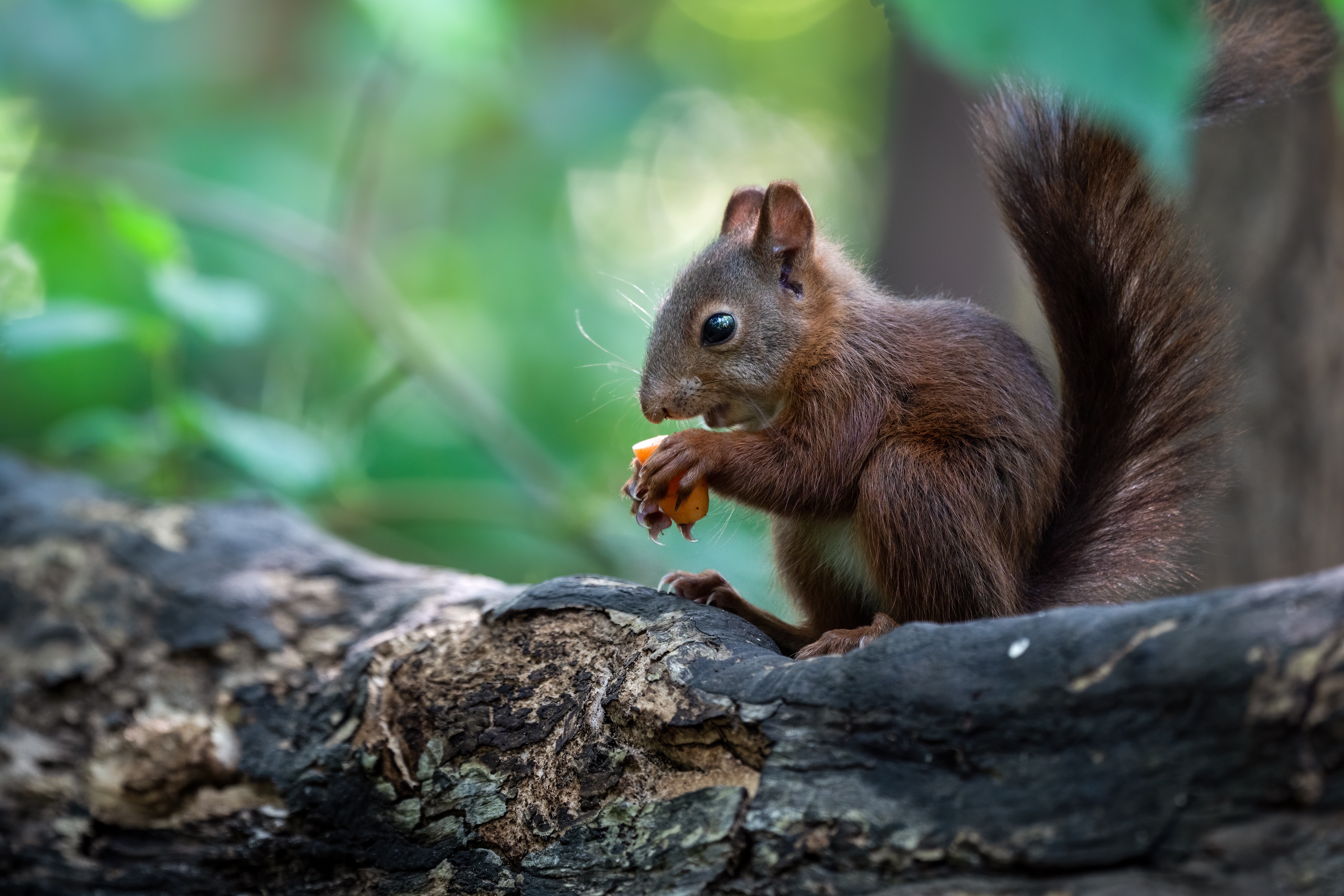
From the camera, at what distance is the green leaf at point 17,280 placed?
360 cm

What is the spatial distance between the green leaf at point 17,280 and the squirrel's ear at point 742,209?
244 cm

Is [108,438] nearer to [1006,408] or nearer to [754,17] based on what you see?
[1006,408]

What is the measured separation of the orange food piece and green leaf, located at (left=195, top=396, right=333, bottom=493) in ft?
4.55

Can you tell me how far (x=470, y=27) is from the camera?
116 inches

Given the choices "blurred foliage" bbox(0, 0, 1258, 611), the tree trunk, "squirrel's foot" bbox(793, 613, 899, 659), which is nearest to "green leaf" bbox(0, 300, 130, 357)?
"blurred foliage" bbox(0, 0, 1258, 611)

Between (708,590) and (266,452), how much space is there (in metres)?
1.52

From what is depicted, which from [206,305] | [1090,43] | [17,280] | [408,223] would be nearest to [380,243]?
[408,223]

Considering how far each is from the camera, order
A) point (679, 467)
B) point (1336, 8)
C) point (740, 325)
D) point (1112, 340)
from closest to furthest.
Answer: point (1336, 8) → point (679, 467) → point (1112, 340) → point (740, 325)

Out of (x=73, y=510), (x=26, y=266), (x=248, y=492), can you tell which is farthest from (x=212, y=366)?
(x=73, y=510)

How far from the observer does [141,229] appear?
286 cm

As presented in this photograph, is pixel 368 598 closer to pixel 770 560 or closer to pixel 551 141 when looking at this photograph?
pixel 770 560

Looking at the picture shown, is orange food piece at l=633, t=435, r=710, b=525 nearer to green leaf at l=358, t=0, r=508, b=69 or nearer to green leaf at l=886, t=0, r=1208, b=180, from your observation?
green leaf at l=886, t=0, r=1208, b=180

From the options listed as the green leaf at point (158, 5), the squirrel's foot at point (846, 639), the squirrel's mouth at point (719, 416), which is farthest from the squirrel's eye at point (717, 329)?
the green leaf at point (158, 5)

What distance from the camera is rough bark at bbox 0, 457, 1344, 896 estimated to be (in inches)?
41.5
